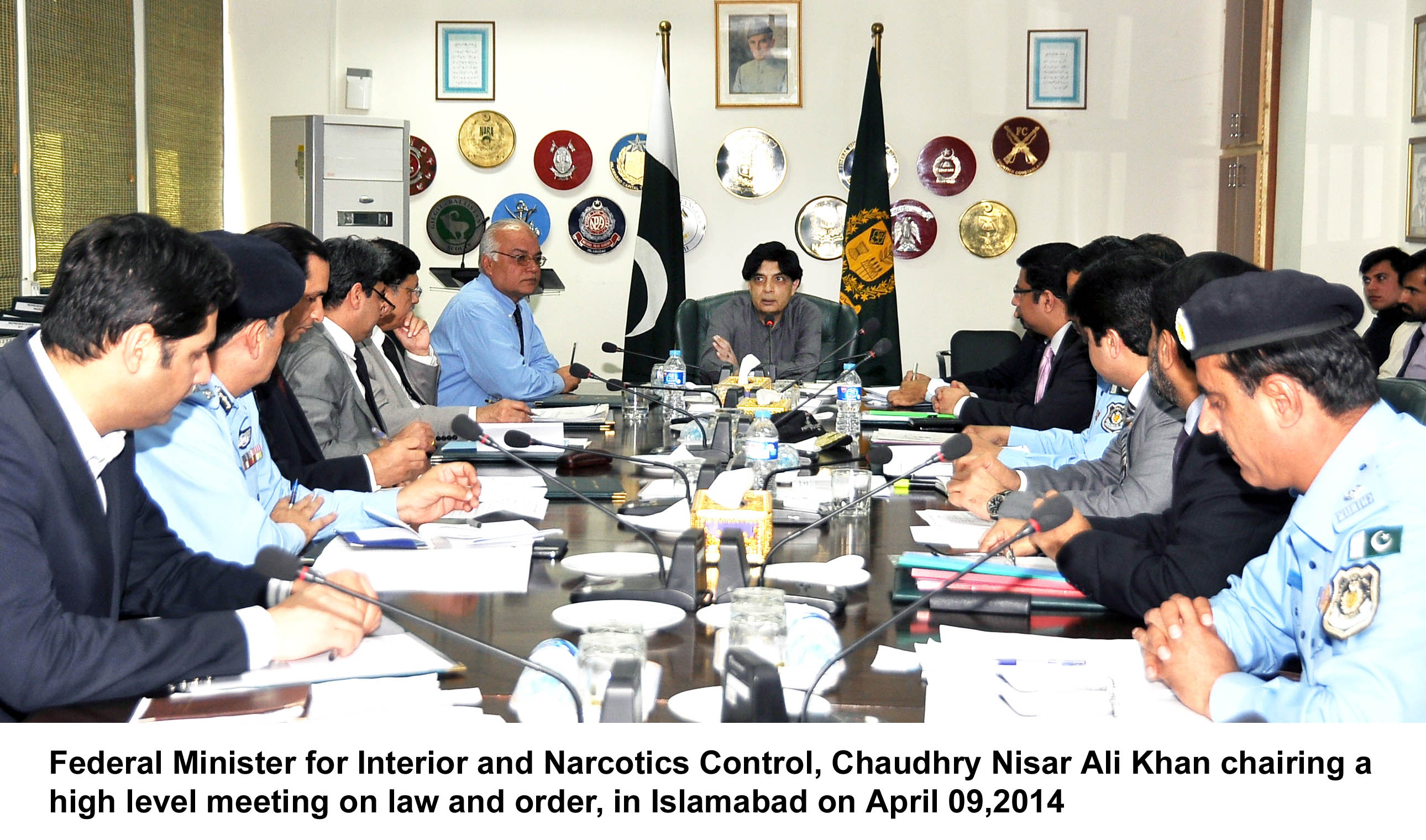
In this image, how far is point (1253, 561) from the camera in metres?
1.67

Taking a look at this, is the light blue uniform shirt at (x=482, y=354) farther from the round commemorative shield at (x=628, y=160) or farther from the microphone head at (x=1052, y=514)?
the microphone head at (x=1052, y=514)

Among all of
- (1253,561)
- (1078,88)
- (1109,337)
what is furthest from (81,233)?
(1078,88)

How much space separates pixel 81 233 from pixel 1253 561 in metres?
1.54

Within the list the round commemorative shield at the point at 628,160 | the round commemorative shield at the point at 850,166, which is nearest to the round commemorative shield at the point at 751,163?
the round commemorative shield at the point at 850,166

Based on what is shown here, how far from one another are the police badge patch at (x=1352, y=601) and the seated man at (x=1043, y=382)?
249cm

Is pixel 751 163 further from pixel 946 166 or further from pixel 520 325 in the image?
pixel 520 325

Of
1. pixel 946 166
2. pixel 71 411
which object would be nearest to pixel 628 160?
pixel 946 166

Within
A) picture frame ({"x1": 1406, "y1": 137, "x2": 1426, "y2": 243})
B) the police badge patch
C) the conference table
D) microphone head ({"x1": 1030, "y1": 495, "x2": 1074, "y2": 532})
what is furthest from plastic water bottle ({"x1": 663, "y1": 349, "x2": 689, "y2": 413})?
picture frame ({"x1": 1406, "y1": 137, "x2": 1426, "y2": 243})

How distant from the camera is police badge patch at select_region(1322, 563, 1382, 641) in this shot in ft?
4.06

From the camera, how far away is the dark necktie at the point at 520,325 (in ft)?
16.0

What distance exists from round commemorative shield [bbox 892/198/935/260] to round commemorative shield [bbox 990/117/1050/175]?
1.51ft

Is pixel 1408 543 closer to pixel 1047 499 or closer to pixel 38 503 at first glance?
pixel 1047 499

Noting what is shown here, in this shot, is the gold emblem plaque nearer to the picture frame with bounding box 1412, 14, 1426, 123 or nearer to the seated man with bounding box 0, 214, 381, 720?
the picture frame with bounding box 1412, 14, 1426, 123

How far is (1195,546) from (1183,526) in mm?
49
